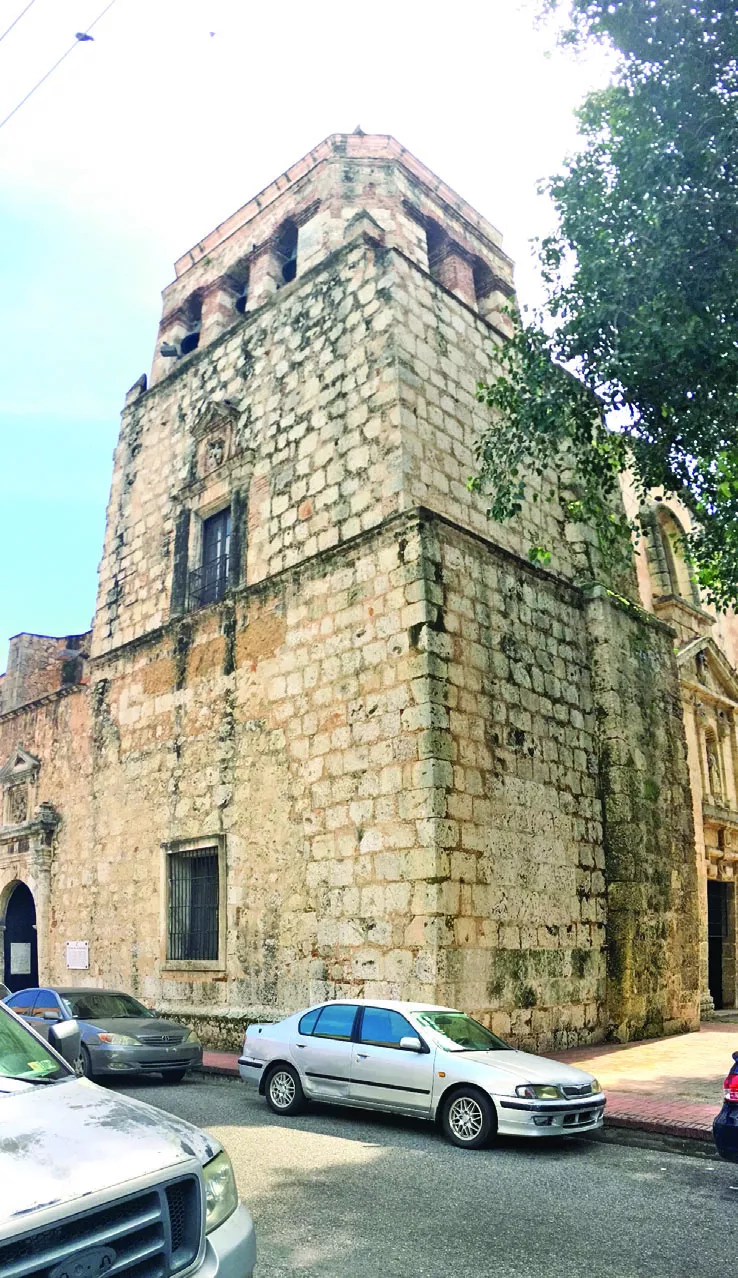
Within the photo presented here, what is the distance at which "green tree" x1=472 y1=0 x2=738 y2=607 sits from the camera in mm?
9414

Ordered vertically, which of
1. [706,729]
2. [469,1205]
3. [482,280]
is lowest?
[469,1205]

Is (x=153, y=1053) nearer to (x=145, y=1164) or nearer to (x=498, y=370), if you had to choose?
(x=145, y=1164)

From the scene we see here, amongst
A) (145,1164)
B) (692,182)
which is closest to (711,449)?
(692,182)

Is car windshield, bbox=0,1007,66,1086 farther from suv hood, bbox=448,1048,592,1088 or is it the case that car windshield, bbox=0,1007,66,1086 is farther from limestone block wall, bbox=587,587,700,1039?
limestone block wall, bbox=587,587,700,1039

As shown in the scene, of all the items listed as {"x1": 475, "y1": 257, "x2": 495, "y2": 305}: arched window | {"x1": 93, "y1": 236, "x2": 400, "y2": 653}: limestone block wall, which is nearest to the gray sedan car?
{"x1": 93, "y1": 236, "x2": 400, "y2": 653}: limestone block wall

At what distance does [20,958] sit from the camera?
17719 millimetres

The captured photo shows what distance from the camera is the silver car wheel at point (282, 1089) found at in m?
8.32

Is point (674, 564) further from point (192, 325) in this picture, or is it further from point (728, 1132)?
point (728, 1132)

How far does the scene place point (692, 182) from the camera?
9539 mm

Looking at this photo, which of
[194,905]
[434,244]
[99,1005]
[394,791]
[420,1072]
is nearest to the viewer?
Result: [420,1072]

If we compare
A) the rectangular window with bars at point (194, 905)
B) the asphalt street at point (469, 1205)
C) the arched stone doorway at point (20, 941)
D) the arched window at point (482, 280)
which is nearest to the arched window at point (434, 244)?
the arched window at point (482, 280)

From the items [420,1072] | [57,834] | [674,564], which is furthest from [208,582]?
[674,564]

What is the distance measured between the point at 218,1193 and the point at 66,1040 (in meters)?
1.36

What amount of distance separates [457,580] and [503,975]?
4.71 metres
